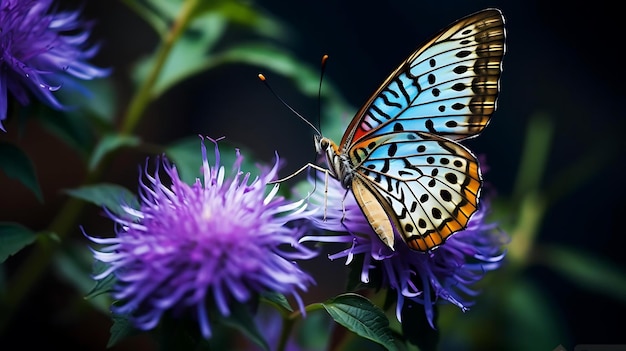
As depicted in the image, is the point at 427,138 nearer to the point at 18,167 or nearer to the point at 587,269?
the point at 18,167

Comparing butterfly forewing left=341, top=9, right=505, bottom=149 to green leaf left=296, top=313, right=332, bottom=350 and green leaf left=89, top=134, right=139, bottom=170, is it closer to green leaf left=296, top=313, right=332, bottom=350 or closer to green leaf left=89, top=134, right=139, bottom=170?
green leaf left=89, top=134, right=139, bottom=170

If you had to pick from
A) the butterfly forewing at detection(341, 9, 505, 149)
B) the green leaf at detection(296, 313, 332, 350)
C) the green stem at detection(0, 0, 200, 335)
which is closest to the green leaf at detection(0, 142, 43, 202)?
the green stem at detection(0, 0, 200, 335)

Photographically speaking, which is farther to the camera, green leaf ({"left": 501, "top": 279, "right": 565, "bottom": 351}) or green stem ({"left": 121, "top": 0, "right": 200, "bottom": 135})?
green leaf ({"left": 501, "top": 279, "right": 565, "bottom": 351})

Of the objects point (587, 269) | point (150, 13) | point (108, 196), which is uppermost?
point (150, 13)

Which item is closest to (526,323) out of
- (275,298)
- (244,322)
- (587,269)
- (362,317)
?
(587,269)

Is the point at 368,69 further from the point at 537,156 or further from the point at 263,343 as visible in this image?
the point at 263,343
